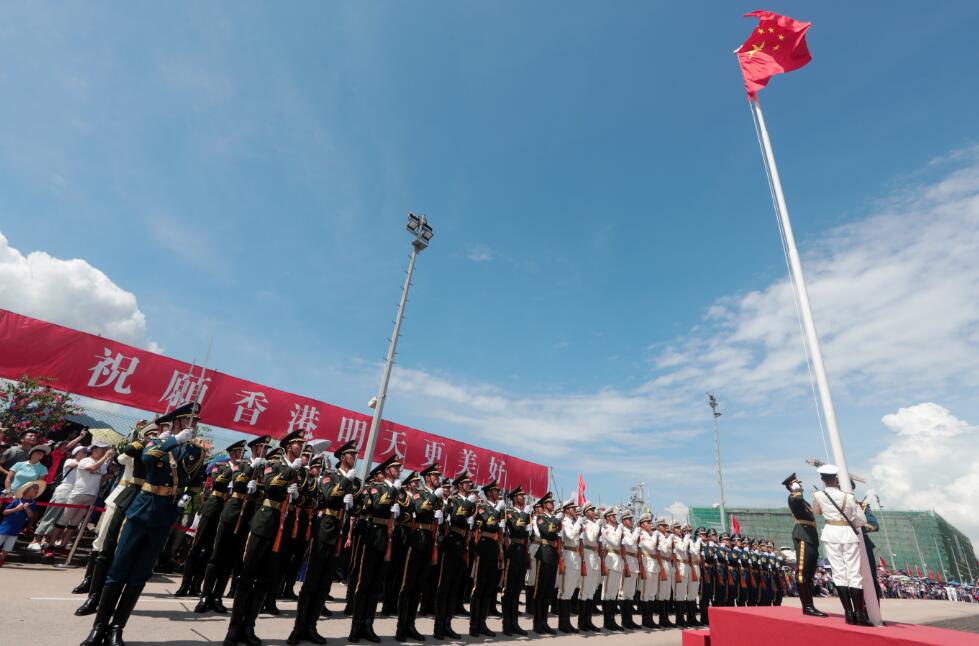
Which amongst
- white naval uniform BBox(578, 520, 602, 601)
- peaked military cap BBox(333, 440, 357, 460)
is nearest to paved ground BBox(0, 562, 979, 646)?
white naval uniform BBox(578, 520, 602, 601)

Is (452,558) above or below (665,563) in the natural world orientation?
below

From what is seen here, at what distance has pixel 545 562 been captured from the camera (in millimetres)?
7867

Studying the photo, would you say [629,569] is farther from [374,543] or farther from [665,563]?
[374,543]

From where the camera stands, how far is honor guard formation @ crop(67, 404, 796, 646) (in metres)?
4.64

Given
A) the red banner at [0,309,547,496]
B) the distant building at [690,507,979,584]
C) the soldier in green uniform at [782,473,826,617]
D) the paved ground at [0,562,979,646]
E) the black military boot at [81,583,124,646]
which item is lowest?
the paved ground at [0,562,979,646]

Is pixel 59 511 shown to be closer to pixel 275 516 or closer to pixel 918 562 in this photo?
pixel 275 516

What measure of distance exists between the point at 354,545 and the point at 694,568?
8.39 metres

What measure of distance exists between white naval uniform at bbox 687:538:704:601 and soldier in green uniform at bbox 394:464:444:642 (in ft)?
23.9

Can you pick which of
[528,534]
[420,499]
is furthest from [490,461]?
[420,499]

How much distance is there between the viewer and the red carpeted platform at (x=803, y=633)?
3.85 meters

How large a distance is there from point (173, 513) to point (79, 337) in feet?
35.4

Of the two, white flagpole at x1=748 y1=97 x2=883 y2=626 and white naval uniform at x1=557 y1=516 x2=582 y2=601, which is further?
white naval uniform at x1=557 y1=516 x2=582 y2=601

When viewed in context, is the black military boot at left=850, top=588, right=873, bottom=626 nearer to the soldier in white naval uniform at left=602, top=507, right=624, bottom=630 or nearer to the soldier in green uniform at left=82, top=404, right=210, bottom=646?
the soldier in white naval uniform at left=602, top=507, right=624, bottom=630

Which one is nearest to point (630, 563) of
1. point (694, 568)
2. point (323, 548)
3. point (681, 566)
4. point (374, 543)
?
point (681, 566)
